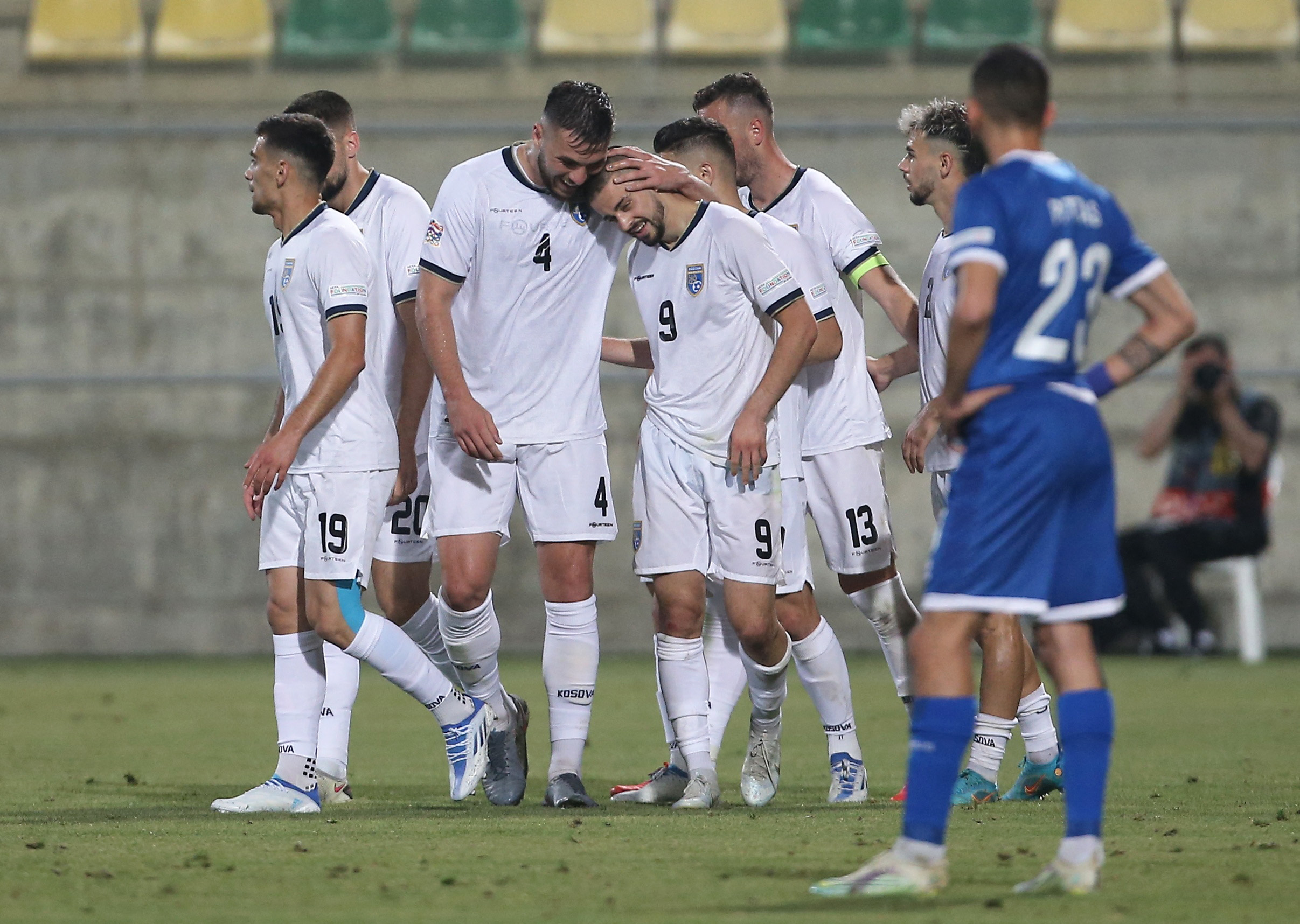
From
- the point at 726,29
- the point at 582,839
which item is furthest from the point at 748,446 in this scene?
the point at 726,29

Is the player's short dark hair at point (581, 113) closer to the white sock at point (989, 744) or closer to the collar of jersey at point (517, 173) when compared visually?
the collar of jersey at point (517, 173)

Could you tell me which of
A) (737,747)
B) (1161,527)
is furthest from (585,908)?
(1161,527)

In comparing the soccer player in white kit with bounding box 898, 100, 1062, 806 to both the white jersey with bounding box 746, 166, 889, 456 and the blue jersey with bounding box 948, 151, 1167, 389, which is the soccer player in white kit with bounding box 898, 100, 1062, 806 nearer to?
the white jersey with bounding box 746, 166, 889, 456

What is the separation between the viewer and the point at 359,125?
13.1 meters

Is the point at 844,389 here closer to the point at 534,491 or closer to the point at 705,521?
the point at 705,521

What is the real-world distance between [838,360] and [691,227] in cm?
93

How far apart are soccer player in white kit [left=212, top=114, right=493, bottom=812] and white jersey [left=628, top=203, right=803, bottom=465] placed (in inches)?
37.6

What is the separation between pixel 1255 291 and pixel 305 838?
34.2 ft

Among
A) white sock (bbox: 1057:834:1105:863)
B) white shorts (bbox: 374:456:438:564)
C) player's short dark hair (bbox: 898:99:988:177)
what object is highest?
player's short dark hair (bbox: 898:99:988:177)

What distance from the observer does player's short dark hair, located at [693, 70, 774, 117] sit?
616 centimetres

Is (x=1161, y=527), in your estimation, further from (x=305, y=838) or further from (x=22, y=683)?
(x=305, y=838)

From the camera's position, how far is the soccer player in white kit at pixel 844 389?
602cm

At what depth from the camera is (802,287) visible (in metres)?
5.69

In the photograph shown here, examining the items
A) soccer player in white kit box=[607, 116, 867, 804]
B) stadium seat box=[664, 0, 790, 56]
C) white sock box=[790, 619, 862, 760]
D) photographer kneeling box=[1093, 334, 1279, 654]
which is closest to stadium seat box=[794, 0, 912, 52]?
stadium seat box=[664, 0, 790, 56]
